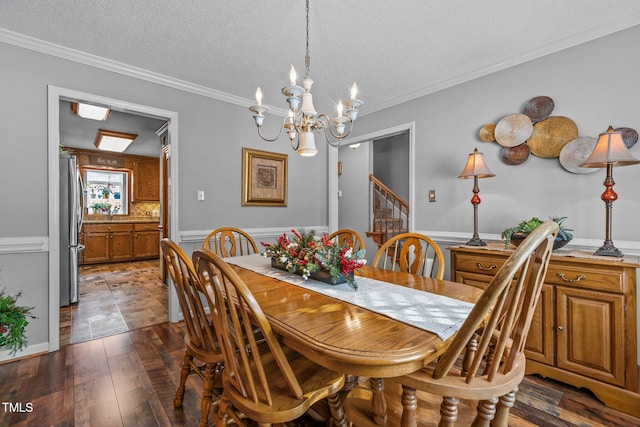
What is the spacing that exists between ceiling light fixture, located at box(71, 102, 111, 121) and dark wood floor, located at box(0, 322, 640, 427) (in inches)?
104

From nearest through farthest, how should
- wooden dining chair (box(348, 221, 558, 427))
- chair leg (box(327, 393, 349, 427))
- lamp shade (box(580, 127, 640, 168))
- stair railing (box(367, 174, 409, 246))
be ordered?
1. wooden dining chair (box(348, 221, 558, 427))
2. chair leg (box(327, 393, 349, 427))
3. lamp shade (box(580, 127, 640, 168))
4. stair railing (box(367, 174, 409, 246))

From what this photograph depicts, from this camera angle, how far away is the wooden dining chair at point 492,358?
793mm

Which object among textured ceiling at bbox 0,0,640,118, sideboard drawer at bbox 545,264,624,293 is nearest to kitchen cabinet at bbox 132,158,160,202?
textured ceiling at bbox 0,0,640,118

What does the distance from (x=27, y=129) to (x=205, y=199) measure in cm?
145

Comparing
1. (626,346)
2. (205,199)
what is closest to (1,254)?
(205,199)

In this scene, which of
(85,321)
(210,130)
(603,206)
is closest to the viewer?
(603,206)

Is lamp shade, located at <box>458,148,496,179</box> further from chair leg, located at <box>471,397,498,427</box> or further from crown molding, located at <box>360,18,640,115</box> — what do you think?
chair leg, located at <box>471,397,498,427</box>

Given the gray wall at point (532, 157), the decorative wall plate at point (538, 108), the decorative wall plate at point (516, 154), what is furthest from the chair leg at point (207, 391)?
the decorative wall plate at point (538, 108)

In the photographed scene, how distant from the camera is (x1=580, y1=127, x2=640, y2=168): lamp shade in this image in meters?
1.75

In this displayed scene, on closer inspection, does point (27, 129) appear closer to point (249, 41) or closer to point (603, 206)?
point (249, 41)

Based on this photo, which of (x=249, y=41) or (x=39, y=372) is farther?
(x=249, y=41)

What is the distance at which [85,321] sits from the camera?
3029 mm

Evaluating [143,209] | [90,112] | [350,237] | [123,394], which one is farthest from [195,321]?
[143,209]

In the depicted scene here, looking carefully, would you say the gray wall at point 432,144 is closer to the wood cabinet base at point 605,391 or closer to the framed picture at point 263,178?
the framed picture at point 263,178
